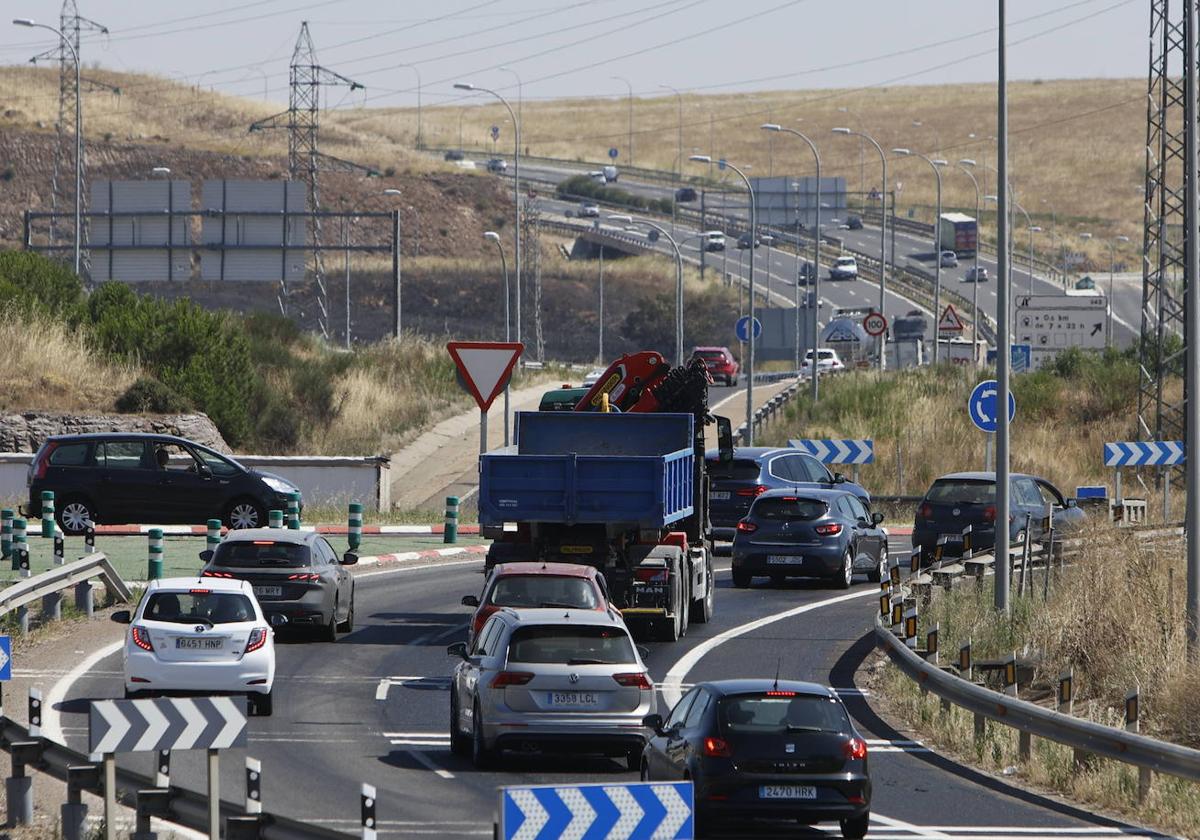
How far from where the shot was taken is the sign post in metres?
28.5

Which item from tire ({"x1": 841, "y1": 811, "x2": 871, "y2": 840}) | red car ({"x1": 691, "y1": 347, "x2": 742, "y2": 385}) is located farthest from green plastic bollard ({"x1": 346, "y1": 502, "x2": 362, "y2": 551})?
red car ({"x1": 691, "y1": 347, "x2": 742, "y2": 385})

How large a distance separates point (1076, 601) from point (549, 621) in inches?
330

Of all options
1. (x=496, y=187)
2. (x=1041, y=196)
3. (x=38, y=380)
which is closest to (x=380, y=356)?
(x=38, y=380)

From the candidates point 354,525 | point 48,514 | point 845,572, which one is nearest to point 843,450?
point 845,572

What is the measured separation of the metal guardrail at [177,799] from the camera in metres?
10.1

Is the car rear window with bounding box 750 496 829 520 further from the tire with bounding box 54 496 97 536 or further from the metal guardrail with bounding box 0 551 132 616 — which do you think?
the tire with bounding box 54 496 97 536

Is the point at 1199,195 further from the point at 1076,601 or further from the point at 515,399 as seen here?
the point at 515,399

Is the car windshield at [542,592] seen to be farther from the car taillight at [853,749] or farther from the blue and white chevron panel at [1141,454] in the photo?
the blue and white chevron panel at [1141,454]

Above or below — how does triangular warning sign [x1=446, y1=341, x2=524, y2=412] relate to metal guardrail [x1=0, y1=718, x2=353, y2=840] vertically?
above

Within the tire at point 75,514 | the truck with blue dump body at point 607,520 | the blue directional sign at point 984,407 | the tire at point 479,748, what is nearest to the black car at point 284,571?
the truck with blue dump body at point 607,520

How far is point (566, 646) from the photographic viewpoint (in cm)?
1622

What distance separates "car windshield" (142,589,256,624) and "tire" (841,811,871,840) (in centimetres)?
751

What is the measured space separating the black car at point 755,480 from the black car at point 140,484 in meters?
7.64

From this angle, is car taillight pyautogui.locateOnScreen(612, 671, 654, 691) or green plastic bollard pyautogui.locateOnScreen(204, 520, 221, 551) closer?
car taillight pyautogui.locateOnScreen(612, 671, 654, 691)
